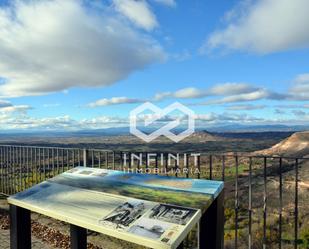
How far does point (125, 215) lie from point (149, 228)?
29 cm

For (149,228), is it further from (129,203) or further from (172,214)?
(129,203)

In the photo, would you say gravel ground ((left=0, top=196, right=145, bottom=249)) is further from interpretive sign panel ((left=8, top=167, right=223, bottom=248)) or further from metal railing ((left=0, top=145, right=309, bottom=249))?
interpretive sign panel ((left=8, top=167, right=223, bottom=248))

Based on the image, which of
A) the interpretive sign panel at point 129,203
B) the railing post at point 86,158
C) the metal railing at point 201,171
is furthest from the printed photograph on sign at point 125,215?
the railing post at point 86,158

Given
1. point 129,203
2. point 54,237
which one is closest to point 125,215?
point 129,203

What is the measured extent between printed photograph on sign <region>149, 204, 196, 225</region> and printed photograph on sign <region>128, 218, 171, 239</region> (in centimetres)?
6

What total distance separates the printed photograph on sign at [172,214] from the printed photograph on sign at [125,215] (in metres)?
0.11

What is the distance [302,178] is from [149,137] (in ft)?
18.2

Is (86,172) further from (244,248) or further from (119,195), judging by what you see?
(244,248)

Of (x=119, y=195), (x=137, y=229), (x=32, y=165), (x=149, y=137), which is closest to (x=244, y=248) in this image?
(x=149, y=137)

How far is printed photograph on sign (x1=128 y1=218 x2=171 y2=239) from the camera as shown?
6.33 ft

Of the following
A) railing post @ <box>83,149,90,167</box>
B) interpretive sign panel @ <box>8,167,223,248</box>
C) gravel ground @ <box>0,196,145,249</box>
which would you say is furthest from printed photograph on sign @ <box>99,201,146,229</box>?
railing post @ <box>83,149,90,167</box>

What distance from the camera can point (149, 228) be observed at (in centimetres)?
201

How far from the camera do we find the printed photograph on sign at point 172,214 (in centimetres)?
209

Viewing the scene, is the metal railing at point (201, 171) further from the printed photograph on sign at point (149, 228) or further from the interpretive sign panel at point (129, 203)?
the printed photograph on sign at point (149, 228)
